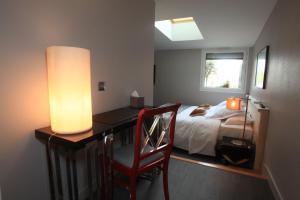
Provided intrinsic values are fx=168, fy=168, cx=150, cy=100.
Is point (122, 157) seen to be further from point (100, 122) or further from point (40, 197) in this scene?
point (40, 197)

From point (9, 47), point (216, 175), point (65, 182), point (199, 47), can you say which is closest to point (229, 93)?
point (199, 47)

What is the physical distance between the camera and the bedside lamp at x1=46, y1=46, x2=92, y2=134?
98 centimetres

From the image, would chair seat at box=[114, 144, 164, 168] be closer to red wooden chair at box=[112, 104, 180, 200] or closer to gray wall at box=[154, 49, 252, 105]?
red wooden chair at box=[112, 104, 180, 200]

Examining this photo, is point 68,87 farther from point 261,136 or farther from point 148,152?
point 261,136

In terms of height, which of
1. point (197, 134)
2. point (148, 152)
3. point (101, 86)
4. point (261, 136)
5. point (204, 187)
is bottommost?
point (204, 187)

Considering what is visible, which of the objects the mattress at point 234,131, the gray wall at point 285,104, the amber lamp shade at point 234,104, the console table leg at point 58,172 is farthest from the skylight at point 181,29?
the console table leg at point 58,172

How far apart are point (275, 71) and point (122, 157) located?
6.53 feet

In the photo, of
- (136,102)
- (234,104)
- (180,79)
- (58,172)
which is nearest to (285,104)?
(234,104)

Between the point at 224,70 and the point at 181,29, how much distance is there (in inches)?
68.7

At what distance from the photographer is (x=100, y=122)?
4.28ft

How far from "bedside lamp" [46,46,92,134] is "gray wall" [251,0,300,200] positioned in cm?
158

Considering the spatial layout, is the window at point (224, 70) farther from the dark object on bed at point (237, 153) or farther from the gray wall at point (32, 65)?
the gray wall at point (32, 65)

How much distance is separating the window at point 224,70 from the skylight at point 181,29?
3.36 feet

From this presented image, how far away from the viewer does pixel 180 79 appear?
16.7ft
